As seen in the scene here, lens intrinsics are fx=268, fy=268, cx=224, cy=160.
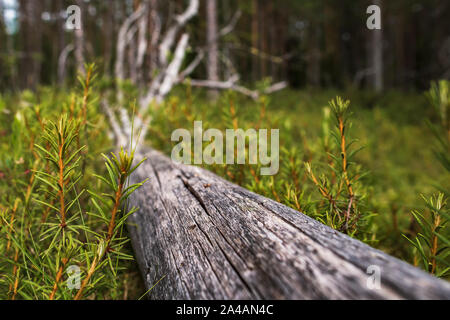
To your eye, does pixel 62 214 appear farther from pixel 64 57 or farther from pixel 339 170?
pixel 64 57

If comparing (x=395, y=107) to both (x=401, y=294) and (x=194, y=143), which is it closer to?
(x=194, y=143)

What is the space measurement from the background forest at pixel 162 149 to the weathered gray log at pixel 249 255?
0.12 metres

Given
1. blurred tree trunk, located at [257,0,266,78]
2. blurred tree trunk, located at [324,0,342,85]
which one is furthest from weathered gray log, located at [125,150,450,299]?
blurred tree trunk, located at [324,0,342,85]

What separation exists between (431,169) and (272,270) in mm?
4892

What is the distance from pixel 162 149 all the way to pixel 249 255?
165 centimetres

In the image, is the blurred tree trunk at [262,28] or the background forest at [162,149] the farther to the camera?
the blurred tree trunk at [262,28]

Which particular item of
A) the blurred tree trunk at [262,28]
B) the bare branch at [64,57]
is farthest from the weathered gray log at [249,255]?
the blurred tree trunk at [262,28]

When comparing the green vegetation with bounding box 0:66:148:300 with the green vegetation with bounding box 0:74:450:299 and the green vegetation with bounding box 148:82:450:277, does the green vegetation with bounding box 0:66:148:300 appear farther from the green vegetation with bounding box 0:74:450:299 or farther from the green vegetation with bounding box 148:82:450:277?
the green vegetation with bounding box 148:82:450:277

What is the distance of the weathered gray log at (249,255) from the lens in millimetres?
493

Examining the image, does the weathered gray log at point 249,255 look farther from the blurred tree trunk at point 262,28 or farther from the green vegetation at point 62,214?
the blurred tree trunk at point 262,28

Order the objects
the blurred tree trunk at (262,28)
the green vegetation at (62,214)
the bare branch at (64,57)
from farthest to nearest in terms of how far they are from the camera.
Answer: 1. the blurred tree trunk at (262,28)
2. the bare branch at (64,57)
3. the green vegetation at (62,214)

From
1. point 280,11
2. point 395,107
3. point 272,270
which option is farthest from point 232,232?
point 280,11

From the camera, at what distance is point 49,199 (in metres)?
1.08

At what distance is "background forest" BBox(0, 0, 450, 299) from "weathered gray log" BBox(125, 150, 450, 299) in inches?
4.8
